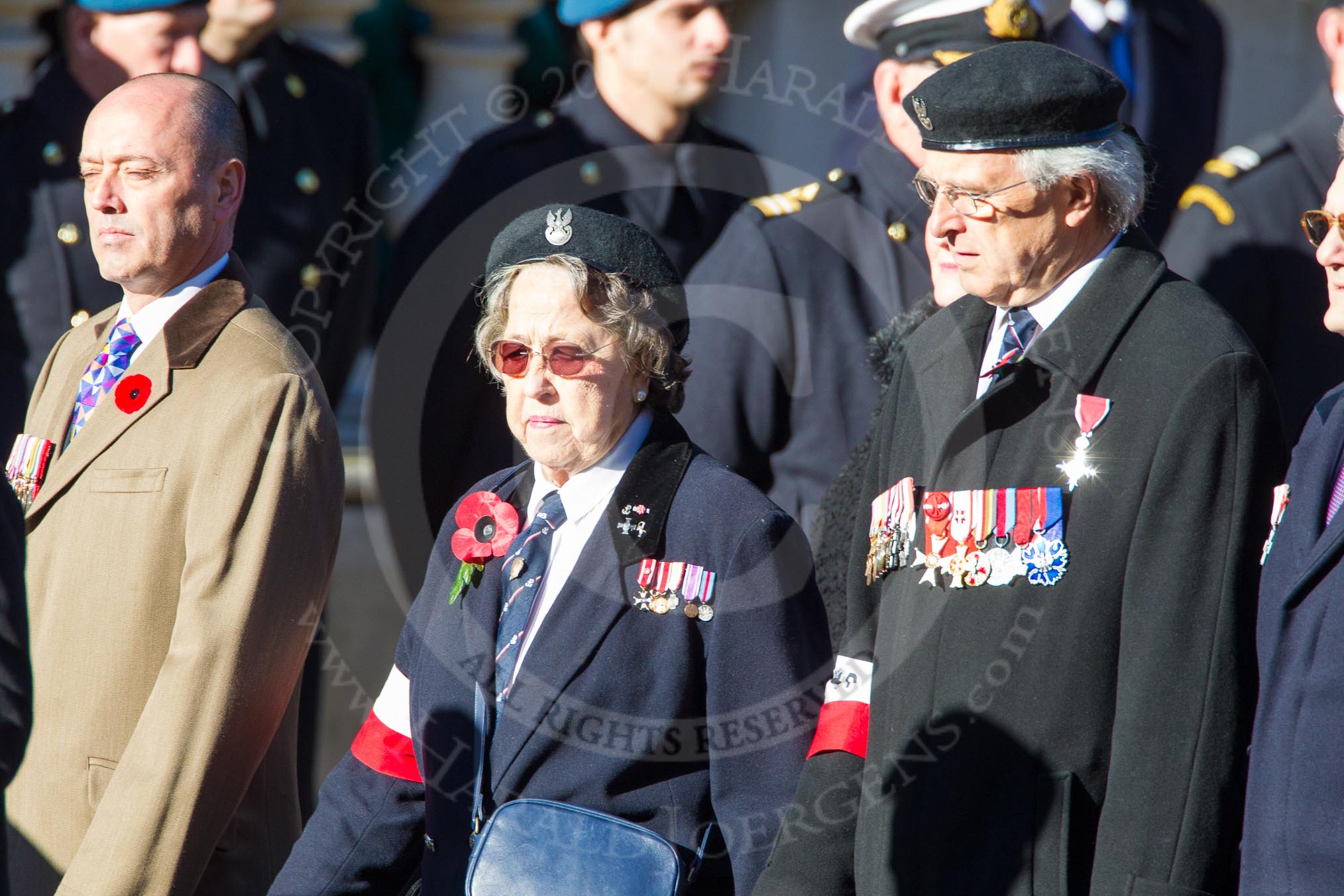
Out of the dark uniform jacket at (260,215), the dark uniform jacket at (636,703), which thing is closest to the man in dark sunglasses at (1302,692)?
the dark uniform jacket at (636,703)

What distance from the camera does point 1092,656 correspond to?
2309 mm

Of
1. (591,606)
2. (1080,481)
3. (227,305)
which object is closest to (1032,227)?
(1080,481)

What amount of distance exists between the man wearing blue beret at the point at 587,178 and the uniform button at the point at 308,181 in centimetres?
29

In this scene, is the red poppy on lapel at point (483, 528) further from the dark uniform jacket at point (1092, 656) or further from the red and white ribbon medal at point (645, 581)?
the dark uniform jacket at point (1092, 656)

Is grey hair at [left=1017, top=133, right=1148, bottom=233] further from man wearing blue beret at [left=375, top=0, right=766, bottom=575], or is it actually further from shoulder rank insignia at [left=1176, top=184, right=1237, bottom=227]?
man wearing blue beret at [left=375, top=0, right=766, bottom=575]

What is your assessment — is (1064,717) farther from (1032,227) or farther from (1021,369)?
(1032,227)

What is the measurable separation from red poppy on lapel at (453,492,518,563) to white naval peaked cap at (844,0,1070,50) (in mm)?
1708

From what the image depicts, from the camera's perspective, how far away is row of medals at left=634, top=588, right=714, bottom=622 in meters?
2.56

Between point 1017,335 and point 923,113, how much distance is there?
383mm

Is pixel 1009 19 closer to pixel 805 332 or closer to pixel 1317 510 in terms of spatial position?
pixel 805 332

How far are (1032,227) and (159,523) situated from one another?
1633 mm

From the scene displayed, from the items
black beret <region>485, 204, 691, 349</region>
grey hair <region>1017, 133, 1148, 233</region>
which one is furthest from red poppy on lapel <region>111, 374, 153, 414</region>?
grey hair <region>1017, 133, 1148, 233</region>

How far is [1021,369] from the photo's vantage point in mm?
2441

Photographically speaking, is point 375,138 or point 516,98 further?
point 516,98
